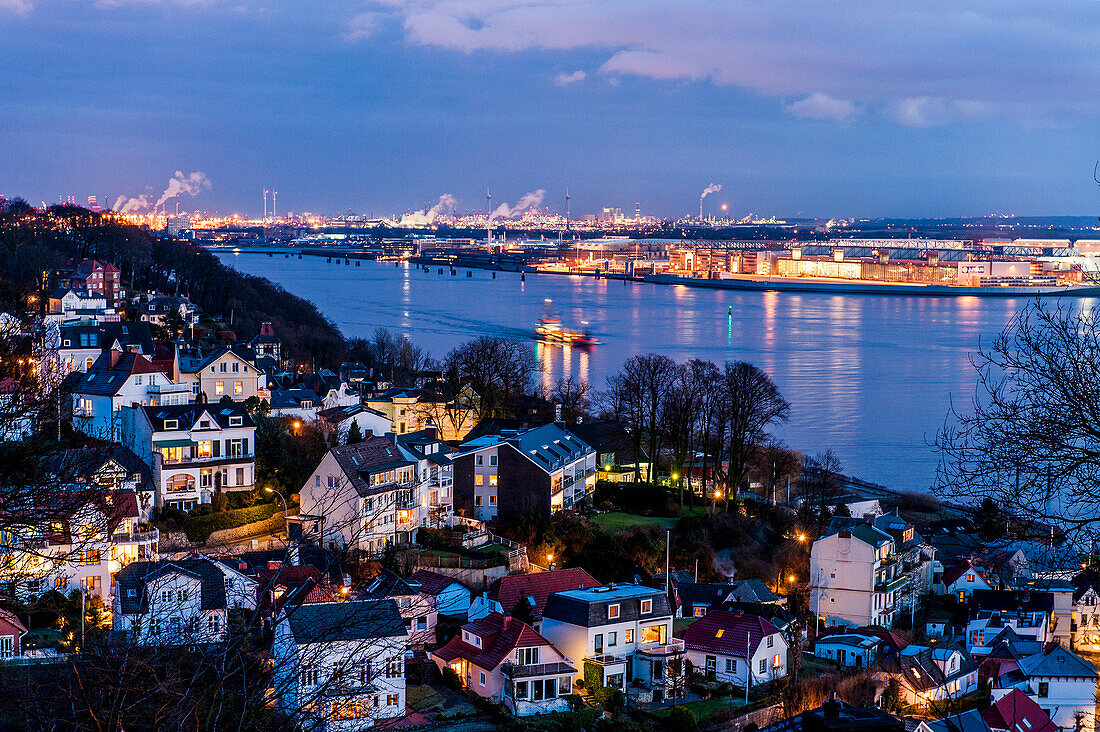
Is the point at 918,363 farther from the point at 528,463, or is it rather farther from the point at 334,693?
the point at 334,693

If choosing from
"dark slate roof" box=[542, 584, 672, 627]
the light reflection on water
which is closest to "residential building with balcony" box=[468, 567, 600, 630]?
"dark slate roof" box=[542, 584, 672, 627]

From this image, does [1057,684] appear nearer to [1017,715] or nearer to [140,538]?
[1017,715]

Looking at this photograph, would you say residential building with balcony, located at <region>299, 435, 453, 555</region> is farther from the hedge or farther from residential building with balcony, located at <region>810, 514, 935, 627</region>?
residential building with balcony, located at <region>810, 514, 935, 627</region>

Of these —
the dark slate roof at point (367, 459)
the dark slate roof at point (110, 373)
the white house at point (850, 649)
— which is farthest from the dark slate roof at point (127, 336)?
the white house at point (850, 649)

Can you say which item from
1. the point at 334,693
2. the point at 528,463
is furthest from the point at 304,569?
the point at 334,693

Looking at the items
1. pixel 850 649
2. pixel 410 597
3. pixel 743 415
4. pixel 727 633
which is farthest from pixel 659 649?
pixel 743 415

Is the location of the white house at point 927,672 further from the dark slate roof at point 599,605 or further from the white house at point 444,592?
the white house at point 444,592
